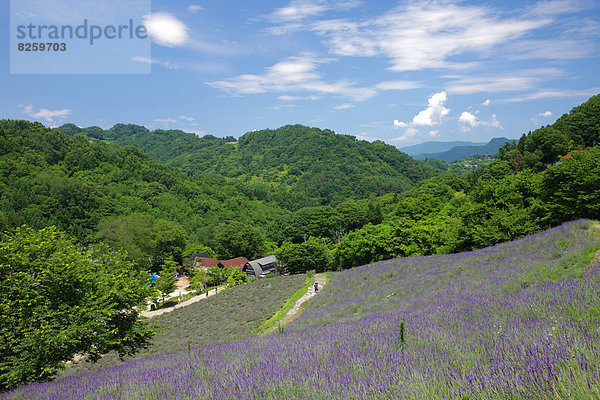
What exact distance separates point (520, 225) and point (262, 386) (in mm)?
24385

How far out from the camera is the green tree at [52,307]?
281 inches

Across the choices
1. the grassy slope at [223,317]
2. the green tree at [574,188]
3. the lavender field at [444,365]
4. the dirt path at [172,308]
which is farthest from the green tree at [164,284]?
the green tree at [574,188]

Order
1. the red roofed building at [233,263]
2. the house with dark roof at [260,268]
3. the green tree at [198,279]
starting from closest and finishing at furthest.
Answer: the green tree at [198,279] < the red roofed building at [233,263] < the house with dark roof at [260,268]

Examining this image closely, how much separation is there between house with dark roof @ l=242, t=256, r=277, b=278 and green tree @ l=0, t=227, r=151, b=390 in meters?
42.9

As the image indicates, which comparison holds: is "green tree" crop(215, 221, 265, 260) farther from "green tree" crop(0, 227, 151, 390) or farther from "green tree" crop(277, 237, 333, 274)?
"green tree" crop(0, 227, 151, 390)

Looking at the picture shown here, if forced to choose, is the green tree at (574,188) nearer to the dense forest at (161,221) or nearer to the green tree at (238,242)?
the dense forest at (161,221)

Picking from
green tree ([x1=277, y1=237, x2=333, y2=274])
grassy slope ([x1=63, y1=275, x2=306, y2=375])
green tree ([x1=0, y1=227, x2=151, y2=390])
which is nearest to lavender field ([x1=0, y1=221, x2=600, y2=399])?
green tree ([x1=0, y1=227, x2=151, y2=390])

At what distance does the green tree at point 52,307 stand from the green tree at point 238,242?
56289 mm

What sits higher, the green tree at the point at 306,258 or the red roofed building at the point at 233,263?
the green tree at the point at 306,258

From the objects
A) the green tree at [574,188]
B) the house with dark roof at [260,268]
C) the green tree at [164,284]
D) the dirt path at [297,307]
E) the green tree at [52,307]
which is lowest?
the house with dark roof at [260,268]

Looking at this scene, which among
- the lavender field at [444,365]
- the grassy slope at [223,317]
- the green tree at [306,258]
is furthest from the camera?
the green tree at [306,258]

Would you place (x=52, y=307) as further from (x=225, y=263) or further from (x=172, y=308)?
(x=225, y=263)

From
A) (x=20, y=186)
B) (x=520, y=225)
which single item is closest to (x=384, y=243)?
(x=520, y=225)

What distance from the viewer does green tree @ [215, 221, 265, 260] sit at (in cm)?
6575
